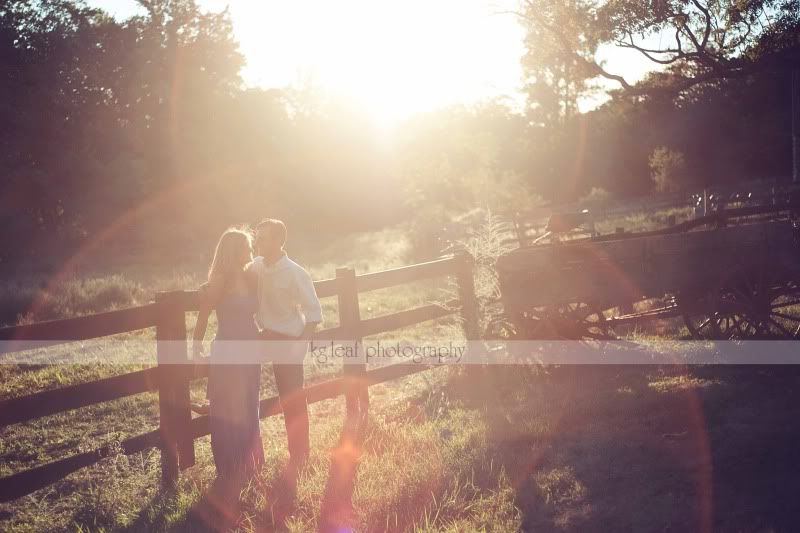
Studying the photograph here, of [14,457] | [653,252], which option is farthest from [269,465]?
[653,252]

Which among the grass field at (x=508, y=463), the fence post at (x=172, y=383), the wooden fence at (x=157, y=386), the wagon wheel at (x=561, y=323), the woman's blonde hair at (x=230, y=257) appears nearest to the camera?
the grass field at (x=508, y=463)

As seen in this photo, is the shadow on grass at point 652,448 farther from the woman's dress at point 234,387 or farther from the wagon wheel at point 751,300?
the woman's dress at point 234,387

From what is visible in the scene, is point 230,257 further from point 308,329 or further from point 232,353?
point 308,329

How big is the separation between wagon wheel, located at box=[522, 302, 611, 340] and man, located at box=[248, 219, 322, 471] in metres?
3.43

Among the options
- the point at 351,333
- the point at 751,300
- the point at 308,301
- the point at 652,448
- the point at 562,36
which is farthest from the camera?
the point at 562,36

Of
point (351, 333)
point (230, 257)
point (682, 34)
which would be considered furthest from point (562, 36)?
point (230, 257)

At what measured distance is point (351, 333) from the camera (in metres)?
6.75

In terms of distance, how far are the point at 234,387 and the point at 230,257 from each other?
1037 mm

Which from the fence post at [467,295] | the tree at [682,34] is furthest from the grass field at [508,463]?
the tree at [682,34]

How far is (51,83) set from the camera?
3197 centimetres

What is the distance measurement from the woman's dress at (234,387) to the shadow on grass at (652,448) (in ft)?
6.63

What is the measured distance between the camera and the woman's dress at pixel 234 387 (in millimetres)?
5023

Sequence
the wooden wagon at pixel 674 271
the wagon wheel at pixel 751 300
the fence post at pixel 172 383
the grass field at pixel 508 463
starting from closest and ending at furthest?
the grass field at pixel 508 463 → the fence post at pixel 172 383 → the wooden wagon at pixel 674 271 → the wagon wheel at pixel 751 300

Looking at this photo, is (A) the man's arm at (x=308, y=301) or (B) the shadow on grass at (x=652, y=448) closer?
(B) the shadow on grass at (x=652, y=448)
